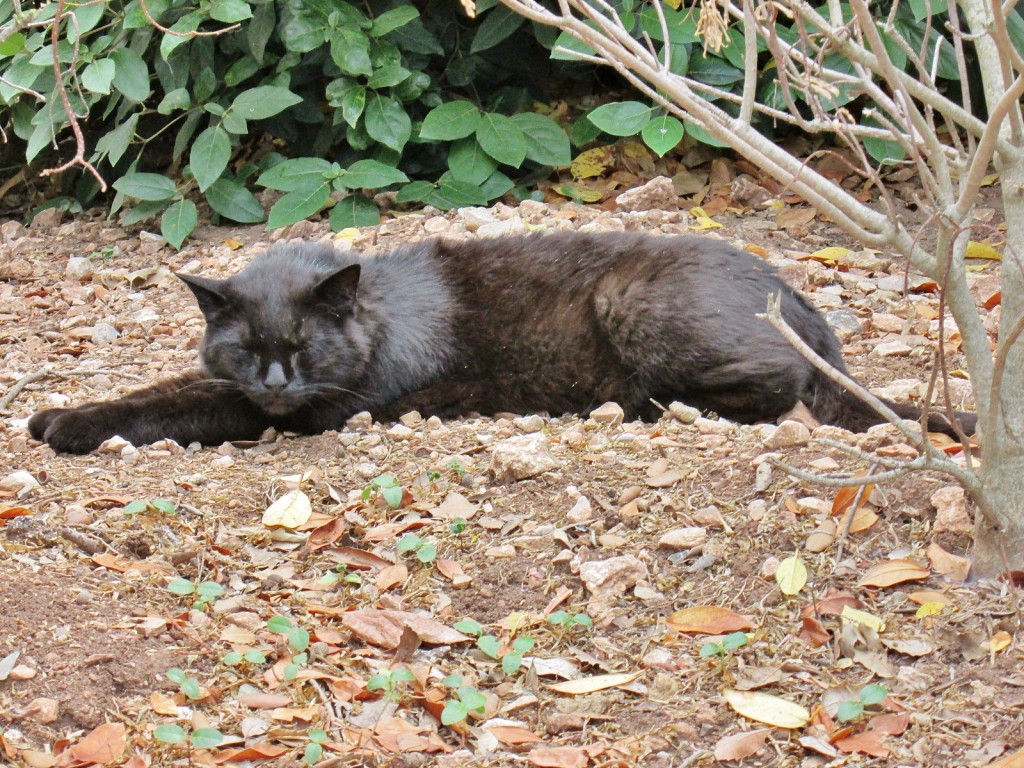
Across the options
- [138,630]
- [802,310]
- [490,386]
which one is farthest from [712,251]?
[138,630]

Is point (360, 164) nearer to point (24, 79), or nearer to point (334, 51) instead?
point (334, 51)

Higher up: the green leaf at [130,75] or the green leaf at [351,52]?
the green leaf at [351,52]

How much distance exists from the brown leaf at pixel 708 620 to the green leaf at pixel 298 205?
13.4 feet

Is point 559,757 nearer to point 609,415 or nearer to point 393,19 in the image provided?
point 609,415

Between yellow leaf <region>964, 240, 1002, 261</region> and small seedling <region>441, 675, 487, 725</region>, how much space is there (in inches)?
168

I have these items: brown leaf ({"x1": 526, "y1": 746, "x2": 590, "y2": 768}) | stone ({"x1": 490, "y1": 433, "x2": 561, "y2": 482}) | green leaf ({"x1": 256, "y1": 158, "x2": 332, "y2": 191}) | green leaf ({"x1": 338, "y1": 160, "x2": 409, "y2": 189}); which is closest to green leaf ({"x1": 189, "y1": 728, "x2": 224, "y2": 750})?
brown leaf ({"x1": 526, "y1": 746, "x2": 590, "y2": 768})

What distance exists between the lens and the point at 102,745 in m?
2.32

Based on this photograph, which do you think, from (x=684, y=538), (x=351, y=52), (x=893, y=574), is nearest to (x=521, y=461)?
(x=684, y=538)

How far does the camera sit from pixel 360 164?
21.1ft

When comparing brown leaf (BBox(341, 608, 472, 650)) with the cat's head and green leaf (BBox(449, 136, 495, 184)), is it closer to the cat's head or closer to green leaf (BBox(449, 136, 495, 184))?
the cat's head

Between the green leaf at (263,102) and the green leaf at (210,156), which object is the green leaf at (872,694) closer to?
the green leaf at (263,102)

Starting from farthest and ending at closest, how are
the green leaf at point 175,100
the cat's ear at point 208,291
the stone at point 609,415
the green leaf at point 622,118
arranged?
1. the green leaf at point 175,100
2. the green leaf at point 622,118
3. the cat's ear at point 208,291
4. the stone at point 609,415

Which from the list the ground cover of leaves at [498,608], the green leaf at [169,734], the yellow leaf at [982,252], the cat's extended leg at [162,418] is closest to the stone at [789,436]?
the ground cover of leaves at [498,608]

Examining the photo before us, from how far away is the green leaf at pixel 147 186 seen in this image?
6668mm
